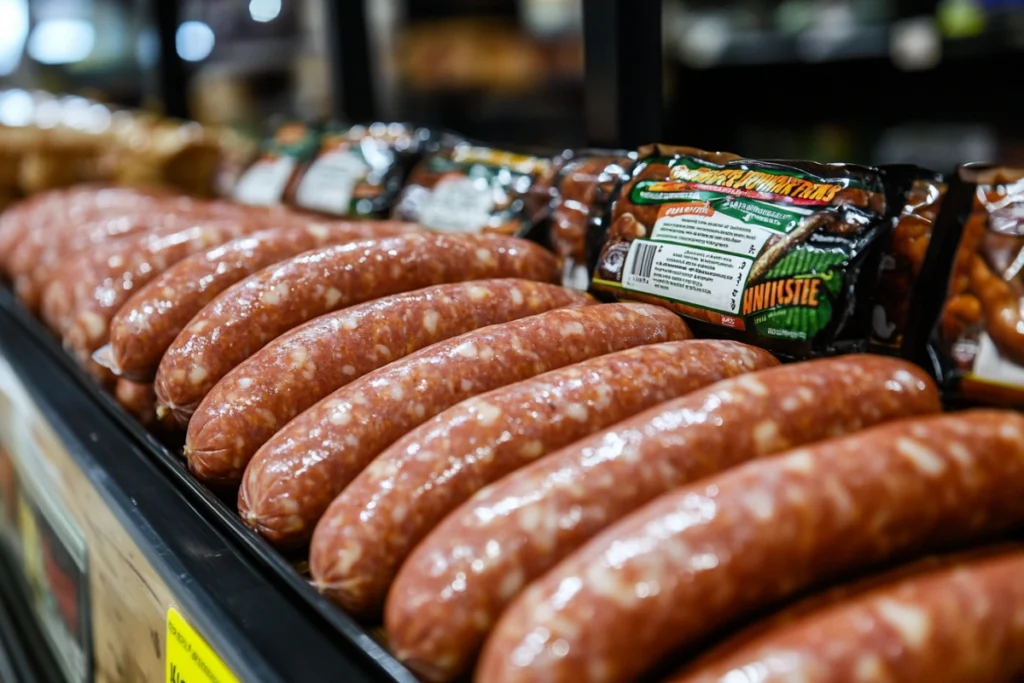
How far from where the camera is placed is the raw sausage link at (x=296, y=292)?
5.10 feet

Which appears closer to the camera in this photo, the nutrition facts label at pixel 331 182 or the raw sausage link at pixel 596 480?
the raw sausage link at pixel 596 480

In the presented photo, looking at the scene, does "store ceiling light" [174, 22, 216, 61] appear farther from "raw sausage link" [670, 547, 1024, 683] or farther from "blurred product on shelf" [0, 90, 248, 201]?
"raw sausage link" [670, 547, 1024, 683]

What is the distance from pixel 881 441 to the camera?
98 centimetres

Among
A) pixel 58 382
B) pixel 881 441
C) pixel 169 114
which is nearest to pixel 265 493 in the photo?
pixel 881 441

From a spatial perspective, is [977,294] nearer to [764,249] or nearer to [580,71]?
[764,249]

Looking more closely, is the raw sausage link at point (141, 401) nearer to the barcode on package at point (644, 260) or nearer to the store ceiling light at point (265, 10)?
the barcode on package at point (644, 260)

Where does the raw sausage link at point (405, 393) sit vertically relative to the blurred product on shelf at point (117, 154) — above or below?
below

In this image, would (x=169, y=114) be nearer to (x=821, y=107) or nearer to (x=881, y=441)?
(x=821, y=107)

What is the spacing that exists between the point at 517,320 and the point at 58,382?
1.18 meters

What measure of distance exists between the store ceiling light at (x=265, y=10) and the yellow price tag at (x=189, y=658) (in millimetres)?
7082

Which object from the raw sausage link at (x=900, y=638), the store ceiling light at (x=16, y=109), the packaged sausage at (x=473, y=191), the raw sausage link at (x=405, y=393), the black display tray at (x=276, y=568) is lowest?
the black display tray at (x=276, y=568)

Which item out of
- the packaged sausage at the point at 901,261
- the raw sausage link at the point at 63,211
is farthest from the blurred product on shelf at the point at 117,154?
the packaged sausage at the point at 901,261

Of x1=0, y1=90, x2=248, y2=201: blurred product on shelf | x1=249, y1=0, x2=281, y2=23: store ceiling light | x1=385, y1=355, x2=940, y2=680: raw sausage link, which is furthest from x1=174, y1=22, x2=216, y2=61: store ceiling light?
x1=385, y1=355, x2=940, y2=680: raw sausage link

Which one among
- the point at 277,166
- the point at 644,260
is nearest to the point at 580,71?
the point at 277,166
